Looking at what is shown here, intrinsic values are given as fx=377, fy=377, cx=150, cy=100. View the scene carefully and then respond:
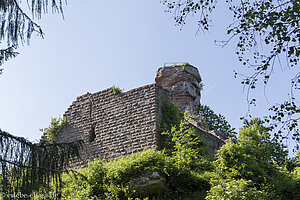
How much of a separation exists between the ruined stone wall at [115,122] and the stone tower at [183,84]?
5.52m

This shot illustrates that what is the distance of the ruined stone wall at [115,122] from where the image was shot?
1047 cm

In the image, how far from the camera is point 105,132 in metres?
11.2

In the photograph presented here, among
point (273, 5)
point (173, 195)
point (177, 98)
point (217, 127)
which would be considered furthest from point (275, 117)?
point (217, 127)

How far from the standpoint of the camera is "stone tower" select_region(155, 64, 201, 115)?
1705cm

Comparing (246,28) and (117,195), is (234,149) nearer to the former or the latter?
(117,195)

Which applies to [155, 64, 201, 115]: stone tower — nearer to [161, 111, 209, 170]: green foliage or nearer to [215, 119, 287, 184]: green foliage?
[161, 111, 209, 170]: green foliage

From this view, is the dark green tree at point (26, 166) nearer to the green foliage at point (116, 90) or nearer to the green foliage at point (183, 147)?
the green foliage at point (183, 147)

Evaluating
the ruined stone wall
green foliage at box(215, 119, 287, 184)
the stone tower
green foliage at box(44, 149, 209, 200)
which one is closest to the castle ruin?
the ruined stone wall

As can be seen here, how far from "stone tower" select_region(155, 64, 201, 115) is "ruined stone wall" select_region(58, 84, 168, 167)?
18.1ft

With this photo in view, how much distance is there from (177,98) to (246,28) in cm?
1103

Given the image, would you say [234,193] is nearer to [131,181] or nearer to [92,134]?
[131,181]

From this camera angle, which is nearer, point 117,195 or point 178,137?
point 117,195

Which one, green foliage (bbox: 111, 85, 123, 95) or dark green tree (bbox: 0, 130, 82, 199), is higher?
green foliage (bbox: 111, 85, 123, 95)

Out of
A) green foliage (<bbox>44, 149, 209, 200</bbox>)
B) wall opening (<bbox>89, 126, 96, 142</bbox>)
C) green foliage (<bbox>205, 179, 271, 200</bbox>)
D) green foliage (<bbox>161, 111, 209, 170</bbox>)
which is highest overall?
wall opening (<bbox>89, 126, 96, 142</bbox>)
